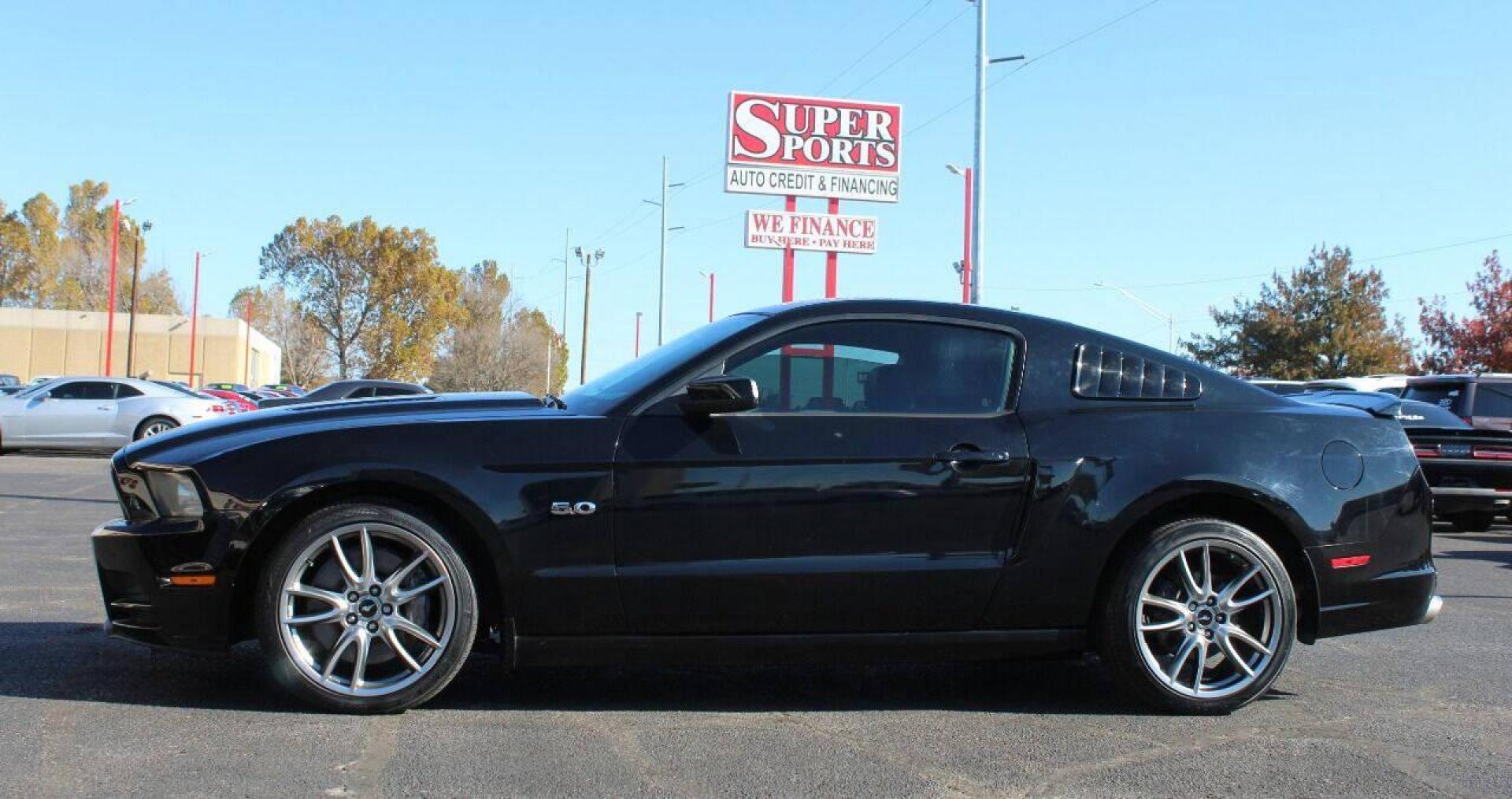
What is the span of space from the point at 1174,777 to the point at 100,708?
3.40 metres

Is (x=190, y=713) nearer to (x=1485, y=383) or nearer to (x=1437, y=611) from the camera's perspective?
(x=1437, y=611)

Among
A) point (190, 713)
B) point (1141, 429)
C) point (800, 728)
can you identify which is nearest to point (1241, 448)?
point (1141, 429)

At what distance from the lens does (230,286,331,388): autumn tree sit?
78.6 metres

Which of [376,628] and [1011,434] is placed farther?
[1011,434]

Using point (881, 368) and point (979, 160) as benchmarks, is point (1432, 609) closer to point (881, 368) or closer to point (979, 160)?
point (881, 368)


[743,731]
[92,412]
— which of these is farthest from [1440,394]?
[92,412]

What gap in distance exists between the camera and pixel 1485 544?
38.0 ft

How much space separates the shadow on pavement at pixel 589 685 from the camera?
14.3ft

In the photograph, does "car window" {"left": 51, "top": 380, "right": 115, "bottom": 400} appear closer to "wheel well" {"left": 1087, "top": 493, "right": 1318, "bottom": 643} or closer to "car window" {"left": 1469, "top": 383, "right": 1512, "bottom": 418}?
"car window" {"left": 1469, "top": 383, "right": 1512, "bottom": 418}

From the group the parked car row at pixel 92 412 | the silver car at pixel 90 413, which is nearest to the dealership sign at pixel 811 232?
the parked car row at pixel 92 412

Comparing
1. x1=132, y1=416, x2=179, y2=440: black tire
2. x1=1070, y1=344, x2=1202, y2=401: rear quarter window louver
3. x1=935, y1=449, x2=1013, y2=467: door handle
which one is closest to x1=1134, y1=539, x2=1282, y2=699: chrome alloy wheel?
x1=1070, y1=344, x2=1202, y2=401: rear quarter window louver

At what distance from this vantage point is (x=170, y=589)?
4047mm

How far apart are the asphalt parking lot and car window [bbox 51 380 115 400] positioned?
16393 millimetres

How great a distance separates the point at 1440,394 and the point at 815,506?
1315cm
